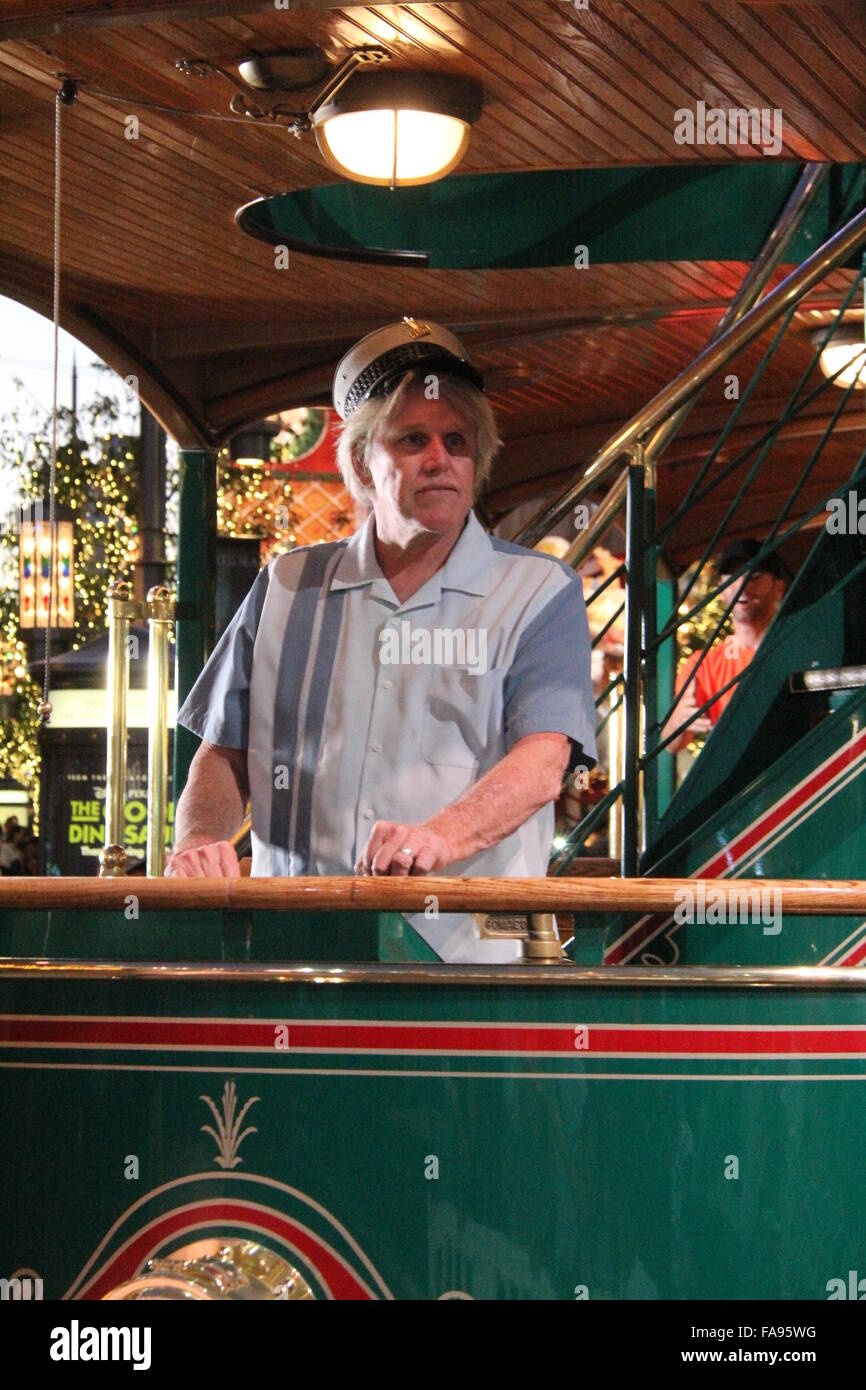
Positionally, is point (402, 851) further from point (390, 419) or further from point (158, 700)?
point (158, 700)

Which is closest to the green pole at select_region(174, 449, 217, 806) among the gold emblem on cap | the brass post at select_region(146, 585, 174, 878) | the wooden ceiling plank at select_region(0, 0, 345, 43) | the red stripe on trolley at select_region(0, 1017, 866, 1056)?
the brass post at select_region(146, 585, 174, 878)

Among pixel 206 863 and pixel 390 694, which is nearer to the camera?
pixel 206 863

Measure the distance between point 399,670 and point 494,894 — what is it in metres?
0.68

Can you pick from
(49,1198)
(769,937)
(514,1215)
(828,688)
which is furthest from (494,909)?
(828,688)

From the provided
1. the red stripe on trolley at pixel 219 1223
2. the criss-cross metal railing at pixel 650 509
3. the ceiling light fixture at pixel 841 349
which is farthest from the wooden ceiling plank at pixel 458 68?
the ceiling light fixture at pixel 841 349

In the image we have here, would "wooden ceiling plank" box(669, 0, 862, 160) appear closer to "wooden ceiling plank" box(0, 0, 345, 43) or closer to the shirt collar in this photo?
"wooden ceiling plank" box(0, 0, 345, 43)

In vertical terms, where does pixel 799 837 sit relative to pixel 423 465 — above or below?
below

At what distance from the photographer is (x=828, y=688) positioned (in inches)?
172

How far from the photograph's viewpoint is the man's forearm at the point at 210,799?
3242 mm

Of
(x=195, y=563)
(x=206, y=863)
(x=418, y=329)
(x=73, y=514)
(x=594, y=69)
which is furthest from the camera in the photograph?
(x=73, y=514)

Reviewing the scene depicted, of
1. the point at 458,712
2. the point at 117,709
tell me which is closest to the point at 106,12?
the point at 458,712

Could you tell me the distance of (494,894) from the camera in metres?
2.56

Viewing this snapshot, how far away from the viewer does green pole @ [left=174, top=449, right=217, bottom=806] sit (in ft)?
24.0

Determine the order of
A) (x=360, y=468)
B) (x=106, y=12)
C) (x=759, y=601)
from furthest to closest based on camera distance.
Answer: (x=759, y=601) → (x=106, y=12) → (x=360, y=468)
